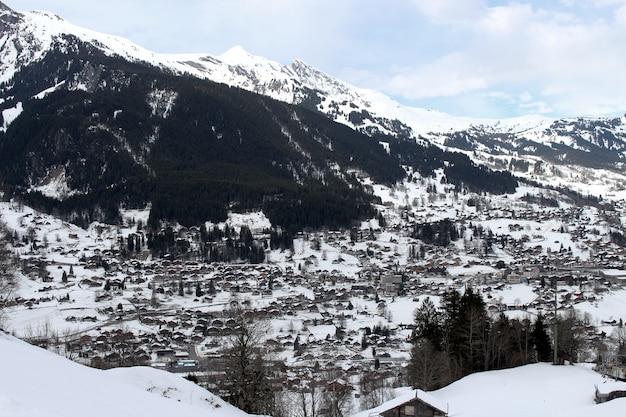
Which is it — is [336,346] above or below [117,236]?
below

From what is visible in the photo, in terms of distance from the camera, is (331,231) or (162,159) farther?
(162,159)

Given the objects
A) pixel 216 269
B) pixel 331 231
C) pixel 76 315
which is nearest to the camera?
pixel 76 315

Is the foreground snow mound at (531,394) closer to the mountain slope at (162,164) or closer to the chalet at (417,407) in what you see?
the chalet at (417,407)

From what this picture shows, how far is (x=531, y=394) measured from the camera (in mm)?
25109

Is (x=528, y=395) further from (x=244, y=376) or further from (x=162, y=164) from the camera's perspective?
(x=162, y=164)

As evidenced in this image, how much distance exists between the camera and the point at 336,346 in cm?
6456

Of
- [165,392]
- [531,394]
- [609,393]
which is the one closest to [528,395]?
[531,394]

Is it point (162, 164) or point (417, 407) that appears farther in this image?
point (162, 164)

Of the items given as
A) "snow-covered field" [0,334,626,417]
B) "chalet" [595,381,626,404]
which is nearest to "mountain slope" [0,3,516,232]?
"snow-covered field" [0,334,626,417]

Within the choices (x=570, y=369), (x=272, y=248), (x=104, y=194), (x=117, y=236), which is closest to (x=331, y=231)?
(x=272, y=248)

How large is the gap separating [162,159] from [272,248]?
59.5m

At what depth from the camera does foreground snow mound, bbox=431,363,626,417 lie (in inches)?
815

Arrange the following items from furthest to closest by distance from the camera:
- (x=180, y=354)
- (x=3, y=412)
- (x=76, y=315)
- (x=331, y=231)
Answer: (x=331, y=231)
(x=76, y=315)
(x=180, y=354)
(x=3, y=412)

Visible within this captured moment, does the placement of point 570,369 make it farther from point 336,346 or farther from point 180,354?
point 180,354
